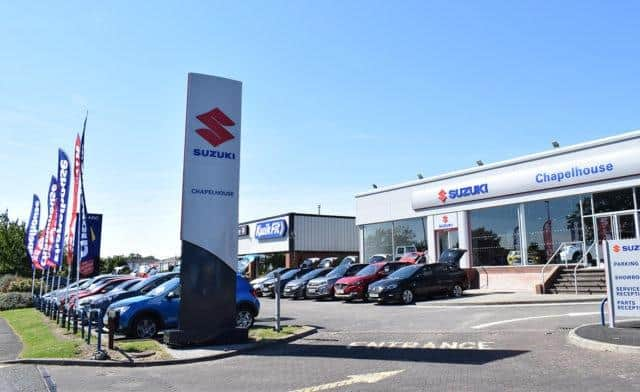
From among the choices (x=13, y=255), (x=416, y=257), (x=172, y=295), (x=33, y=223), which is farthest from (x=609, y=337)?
(x=13, y=255)

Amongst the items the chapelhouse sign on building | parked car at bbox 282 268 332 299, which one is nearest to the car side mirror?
parked car at bbox 282 268 332 299

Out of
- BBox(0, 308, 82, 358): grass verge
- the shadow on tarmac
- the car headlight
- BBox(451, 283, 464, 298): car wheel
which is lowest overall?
BBox(0, 308, 82, 358): grass verge

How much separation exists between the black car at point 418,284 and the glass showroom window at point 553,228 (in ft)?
16.7

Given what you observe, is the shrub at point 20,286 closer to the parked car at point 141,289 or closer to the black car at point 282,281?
the black car at point 282,281

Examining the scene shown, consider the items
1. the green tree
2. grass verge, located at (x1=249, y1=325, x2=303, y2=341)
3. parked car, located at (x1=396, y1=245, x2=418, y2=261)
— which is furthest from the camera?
the green tree

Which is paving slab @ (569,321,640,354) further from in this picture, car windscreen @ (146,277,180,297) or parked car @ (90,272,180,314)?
parked car @ (90,272,180,314)

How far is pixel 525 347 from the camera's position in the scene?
10.4m

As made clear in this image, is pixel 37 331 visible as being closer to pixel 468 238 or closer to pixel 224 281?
pixel 224 281

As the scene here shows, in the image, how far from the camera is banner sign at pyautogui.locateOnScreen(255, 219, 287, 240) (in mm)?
49309

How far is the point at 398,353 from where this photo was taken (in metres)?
10.3

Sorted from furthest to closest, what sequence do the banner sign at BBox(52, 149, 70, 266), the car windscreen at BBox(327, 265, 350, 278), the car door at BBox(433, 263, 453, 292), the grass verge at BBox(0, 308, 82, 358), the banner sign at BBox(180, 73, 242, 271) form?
the car windscreen at BBox(327, 265, 350, 278), the car door at BBox(433, 263, 453, 292), the banner sign at BBox(52, 149, 70, 266), the banner sign at BBox(180, 73, 242, 271), the grass verge at BBox(0, 308, 82, 358)

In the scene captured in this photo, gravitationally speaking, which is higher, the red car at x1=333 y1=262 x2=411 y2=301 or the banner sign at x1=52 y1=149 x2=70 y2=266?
the banner sign at x1=52 y1=149 x2=70 y2=266

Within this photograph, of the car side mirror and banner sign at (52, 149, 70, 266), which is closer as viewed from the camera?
the car side mirror

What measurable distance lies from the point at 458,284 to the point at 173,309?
41.5ft
